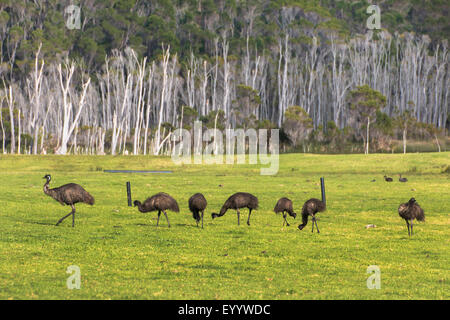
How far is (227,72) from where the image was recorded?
95062 millimetres

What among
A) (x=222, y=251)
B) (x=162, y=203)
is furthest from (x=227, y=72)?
(x=222, y=251)

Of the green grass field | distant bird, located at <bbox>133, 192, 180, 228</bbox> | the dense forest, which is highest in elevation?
the dense forest

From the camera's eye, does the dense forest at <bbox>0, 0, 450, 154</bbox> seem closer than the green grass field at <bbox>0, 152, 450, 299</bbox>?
No

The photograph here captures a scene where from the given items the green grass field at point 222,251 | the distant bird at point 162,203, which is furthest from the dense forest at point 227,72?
the distant bird at point 162,203

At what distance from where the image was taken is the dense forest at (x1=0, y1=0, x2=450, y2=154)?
3450 inches

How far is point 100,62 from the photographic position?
110m

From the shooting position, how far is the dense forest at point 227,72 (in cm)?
8762

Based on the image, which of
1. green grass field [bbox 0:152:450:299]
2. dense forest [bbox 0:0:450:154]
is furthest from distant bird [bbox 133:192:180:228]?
dense forest [bbox 0:0:450:154]

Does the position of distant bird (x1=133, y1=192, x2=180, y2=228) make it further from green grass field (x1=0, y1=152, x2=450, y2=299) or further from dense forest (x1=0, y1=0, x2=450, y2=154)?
dense forest (x1=0, y1=0, x2=450, y2=154)

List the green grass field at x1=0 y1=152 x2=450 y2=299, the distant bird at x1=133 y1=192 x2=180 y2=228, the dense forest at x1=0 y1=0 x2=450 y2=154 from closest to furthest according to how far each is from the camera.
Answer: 1. the green grass field at x1=0 y1=152 x2=450 y2=299
2. the distant bird at x1=133 y1=192 x2=180 y2=228
3. the dense forest at x1=0 y1=0 x2=450 y2=154

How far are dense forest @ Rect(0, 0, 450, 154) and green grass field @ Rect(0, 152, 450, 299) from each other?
53866mm

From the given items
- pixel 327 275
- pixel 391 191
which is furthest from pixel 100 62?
pixel 327 275
